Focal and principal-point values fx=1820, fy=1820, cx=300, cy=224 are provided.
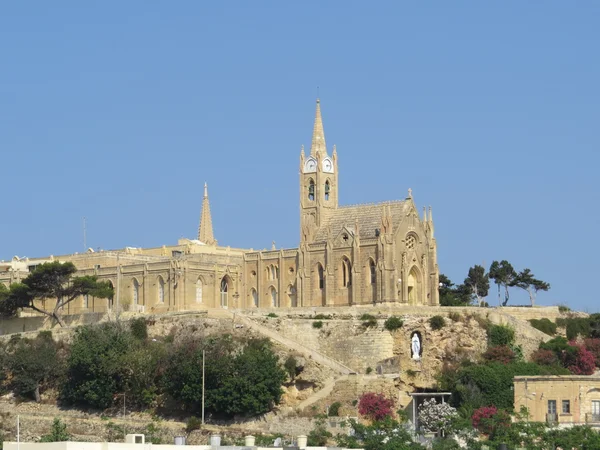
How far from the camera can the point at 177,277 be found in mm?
124938

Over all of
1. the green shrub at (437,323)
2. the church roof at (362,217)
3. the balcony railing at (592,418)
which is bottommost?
the balcony railing at (592,418)

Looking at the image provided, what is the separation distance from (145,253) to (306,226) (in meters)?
20.4

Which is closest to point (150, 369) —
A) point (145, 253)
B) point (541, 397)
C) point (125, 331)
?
point (125, 331)

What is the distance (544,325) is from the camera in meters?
116

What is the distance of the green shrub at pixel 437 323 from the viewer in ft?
364

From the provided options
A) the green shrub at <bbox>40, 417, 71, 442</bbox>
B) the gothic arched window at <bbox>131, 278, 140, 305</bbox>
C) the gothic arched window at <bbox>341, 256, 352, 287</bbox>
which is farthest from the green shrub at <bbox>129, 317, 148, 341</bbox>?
the green shrub at <bbox>40, 417, 71, 442</bbox>

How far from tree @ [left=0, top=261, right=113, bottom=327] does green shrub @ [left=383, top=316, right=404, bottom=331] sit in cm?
2501

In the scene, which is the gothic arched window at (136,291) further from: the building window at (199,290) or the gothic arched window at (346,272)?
the gothic arched window at (346,272)

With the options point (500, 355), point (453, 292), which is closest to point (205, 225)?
point (453, 292)

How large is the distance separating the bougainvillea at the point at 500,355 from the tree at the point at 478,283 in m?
27.8

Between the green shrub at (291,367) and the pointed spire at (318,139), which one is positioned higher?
the pointed spire at (318,139)

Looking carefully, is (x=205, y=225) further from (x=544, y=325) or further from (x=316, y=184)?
(x=544, y=325)

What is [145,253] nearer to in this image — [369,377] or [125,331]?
[125,331]

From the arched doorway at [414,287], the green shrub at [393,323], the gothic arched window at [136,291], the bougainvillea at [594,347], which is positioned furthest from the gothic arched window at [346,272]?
the gothic arched window at [136,291]
